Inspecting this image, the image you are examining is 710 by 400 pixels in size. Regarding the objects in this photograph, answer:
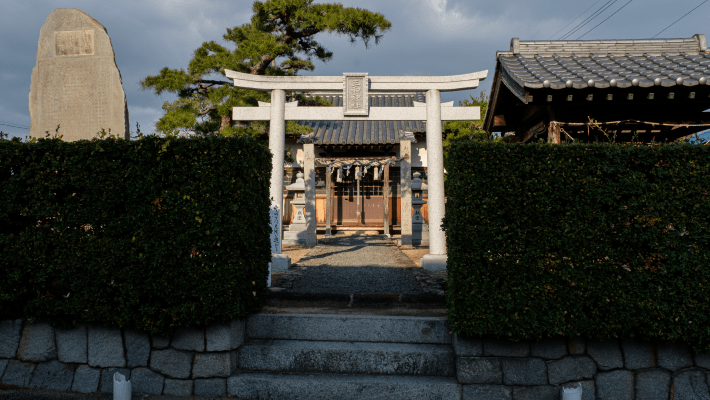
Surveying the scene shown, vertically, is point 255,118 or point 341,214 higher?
point 255,118

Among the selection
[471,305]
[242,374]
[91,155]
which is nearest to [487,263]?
[471,305]

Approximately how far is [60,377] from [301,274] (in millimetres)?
3226

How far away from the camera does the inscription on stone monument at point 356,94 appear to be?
6.25m

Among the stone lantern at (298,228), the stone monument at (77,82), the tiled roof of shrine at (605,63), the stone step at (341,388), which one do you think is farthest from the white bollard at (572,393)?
the stone lantern at (298,228)

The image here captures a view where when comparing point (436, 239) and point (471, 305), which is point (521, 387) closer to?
point (471, 305)

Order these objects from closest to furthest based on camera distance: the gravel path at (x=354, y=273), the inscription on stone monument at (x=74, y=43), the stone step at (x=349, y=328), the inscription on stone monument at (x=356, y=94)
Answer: the stone step at (x=349, y=328) → the gravel path at (x=354, y=273) → the inscription on stone monument at (x=74, y=43) → the inscription on stone monument at (x=356, y=94)

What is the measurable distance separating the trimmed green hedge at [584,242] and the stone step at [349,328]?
0.45m

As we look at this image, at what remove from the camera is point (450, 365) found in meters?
3.04

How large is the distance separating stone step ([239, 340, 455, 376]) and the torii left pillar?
2.92 metres

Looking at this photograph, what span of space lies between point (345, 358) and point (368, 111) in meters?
4.45

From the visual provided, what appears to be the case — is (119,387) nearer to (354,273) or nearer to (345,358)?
(345,358)

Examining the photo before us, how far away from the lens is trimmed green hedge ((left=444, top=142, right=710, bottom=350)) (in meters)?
2.76

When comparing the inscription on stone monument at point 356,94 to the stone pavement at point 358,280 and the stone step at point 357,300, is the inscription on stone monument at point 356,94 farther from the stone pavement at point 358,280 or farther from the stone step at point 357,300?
the stone step at point 357,300

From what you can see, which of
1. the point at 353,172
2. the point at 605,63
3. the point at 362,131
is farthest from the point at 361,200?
the point at 605,63
